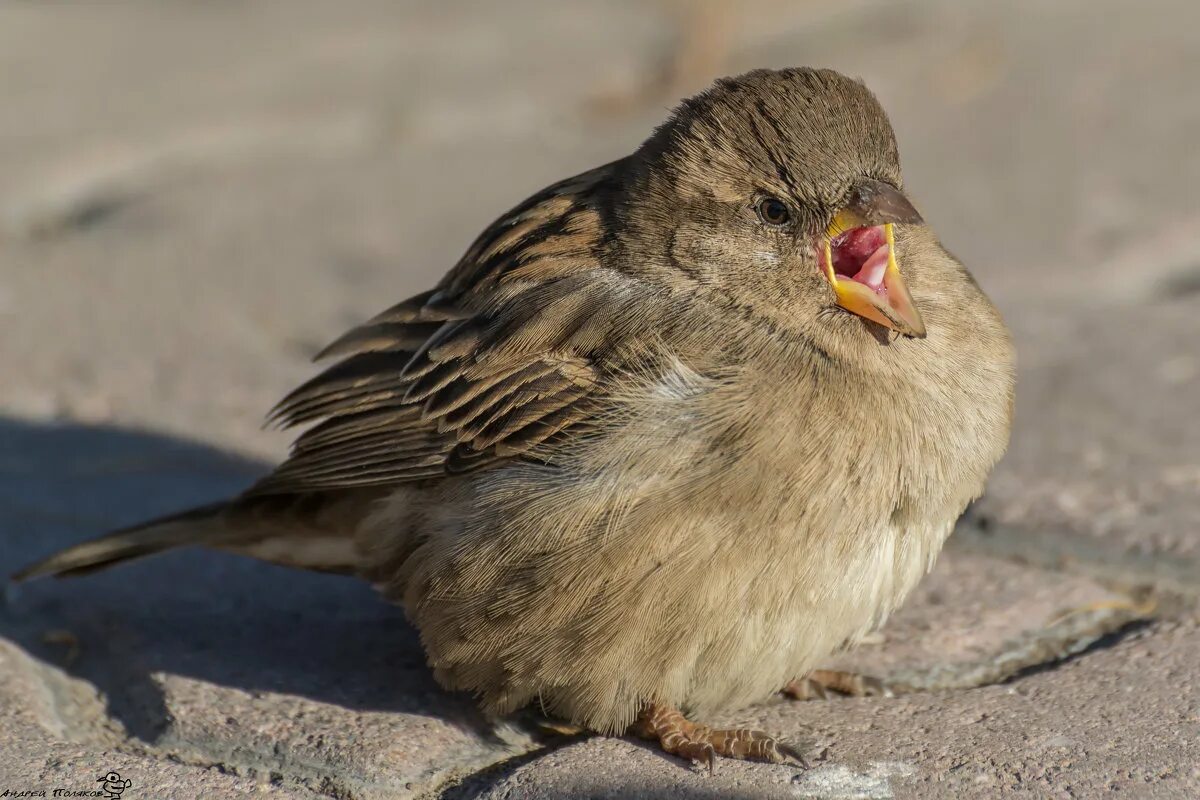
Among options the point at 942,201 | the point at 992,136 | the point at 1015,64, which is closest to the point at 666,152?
the point at 942,201

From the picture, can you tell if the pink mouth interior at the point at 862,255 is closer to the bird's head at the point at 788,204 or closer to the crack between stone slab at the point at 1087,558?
the bird's head at the point at 788,204

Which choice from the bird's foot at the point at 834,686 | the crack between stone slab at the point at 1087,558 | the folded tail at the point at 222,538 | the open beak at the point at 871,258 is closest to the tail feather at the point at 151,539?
the folded tail at the point at 222,538

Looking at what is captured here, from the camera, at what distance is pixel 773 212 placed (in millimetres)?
3607

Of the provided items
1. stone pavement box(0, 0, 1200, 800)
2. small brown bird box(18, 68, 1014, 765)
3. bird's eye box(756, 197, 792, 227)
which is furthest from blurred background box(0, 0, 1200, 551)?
bird's eye box(756, 197, 792, 227)

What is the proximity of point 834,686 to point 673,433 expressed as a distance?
0.72m

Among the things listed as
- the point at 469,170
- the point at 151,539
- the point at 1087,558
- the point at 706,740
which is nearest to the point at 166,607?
the point at 151,539

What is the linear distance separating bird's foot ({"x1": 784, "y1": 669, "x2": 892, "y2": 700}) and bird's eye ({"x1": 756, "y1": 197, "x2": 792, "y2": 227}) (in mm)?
944

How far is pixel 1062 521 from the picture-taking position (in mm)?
4117

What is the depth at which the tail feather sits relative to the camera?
12.8 ft

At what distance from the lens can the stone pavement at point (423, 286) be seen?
3.28 metres

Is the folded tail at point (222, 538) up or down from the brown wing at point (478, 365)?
down

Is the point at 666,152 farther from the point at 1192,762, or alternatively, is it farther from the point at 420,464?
the point at 1192,762

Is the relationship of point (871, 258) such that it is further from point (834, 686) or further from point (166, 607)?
point (166, 607)

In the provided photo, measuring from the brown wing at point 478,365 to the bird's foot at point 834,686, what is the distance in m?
0.77
